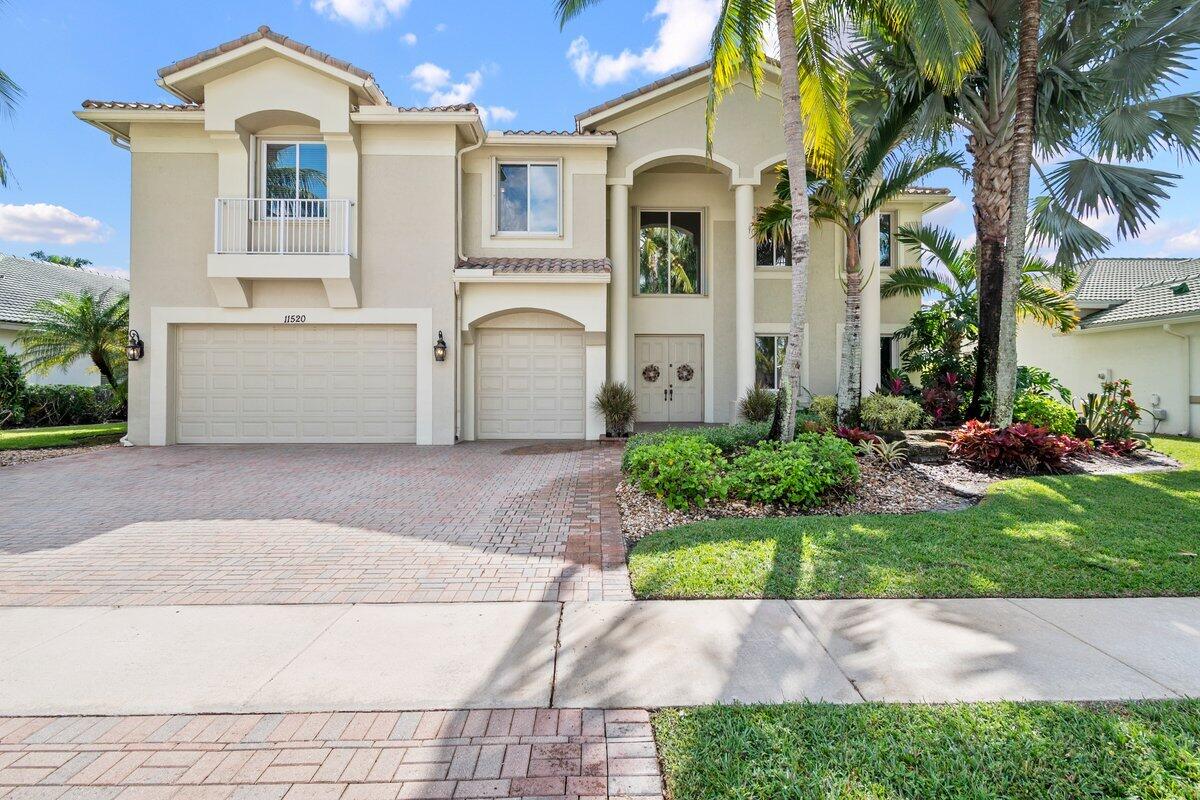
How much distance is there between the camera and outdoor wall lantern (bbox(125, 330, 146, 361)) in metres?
12.8

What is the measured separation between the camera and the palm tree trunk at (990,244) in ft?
34.6

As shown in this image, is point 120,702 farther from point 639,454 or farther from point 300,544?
point 639,454

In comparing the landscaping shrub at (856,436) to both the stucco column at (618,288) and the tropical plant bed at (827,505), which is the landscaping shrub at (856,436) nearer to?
the tropical plant bed at (827,505)

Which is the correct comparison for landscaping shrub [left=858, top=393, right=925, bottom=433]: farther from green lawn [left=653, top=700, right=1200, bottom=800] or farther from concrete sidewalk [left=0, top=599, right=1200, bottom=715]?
green lawn [left=653, top=700, right=1200, bottom=800]

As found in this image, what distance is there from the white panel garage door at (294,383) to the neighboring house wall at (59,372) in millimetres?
Result: 7197

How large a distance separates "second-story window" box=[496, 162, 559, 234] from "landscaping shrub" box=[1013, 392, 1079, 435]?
34.0 ft

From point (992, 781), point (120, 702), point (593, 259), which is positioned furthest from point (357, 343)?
point (992, 781)

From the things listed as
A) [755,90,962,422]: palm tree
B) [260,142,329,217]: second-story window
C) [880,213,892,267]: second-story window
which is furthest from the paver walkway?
[880,213,892,267]: second-story window

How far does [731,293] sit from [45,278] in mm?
27382

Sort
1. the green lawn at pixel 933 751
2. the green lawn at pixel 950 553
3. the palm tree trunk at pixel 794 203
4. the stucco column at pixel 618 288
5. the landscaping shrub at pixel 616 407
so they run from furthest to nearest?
the stucco column at pixel 618 288 → the landscaping shrub at pixel 616 407 → the palm tree trunk at pixel 794 203 → the green lawn at pixel 950 553 → the green lawn at pixel 933 751

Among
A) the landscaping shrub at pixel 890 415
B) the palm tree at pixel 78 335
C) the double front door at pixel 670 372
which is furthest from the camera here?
the double front door at pixel 670 372

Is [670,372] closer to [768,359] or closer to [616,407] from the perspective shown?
[768,359]

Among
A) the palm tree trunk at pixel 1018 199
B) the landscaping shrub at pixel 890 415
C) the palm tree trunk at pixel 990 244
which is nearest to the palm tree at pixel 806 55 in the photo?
the palm tree trunk at pixel 1018 199

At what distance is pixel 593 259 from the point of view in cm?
1399
